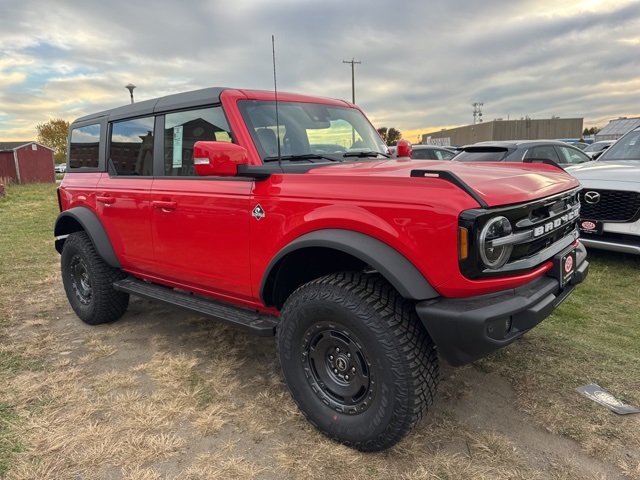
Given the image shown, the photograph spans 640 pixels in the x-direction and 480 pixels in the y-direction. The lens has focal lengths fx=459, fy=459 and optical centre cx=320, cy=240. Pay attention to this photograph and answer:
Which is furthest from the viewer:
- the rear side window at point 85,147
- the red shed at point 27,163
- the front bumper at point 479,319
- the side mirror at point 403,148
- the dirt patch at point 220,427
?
the red shed at point 27,163

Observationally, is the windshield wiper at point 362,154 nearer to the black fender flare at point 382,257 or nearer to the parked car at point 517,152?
the black fender flare at point 382,257

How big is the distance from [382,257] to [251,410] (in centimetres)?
137

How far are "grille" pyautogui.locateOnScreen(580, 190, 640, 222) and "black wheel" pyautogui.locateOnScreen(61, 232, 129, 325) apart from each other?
16.9 ft

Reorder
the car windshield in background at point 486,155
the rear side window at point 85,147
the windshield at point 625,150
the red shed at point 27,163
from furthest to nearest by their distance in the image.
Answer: the red shed at point 27,163 < the car windshield in background at point 486,155 < the windshield at point 625,150 < the rear side window at point 85,147

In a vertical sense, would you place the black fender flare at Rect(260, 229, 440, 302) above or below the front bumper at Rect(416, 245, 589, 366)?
above

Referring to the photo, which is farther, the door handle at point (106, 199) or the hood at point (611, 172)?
the hood at point (611, 172)

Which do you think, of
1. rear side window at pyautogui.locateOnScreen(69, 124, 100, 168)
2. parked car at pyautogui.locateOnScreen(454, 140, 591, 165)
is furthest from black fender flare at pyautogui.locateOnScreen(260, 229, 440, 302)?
parked car at pyautogui.locateOnScreen(454, 140, 591, 165)

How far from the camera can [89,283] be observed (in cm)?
431

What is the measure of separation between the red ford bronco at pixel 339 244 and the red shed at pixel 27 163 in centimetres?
3691

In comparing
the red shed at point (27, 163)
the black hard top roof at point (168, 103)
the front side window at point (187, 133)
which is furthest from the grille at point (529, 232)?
the red shed at point (27, 163)

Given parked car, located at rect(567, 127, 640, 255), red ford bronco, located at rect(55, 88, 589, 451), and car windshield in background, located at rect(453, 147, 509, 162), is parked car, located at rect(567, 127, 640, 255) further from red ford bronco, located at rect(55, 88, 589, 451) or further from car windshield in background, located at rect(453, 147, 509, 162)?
red ford bronco, located at rect(55, 88, 589, 451)

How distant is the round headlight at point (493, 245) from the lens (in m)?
2.07

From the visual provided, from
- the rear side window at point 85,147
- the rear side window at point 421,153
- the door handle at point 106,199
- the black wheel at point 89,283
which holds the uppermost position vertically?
the rear side window at point 85,147

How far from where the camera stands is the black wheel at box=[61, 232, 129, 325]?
4.13 metres
